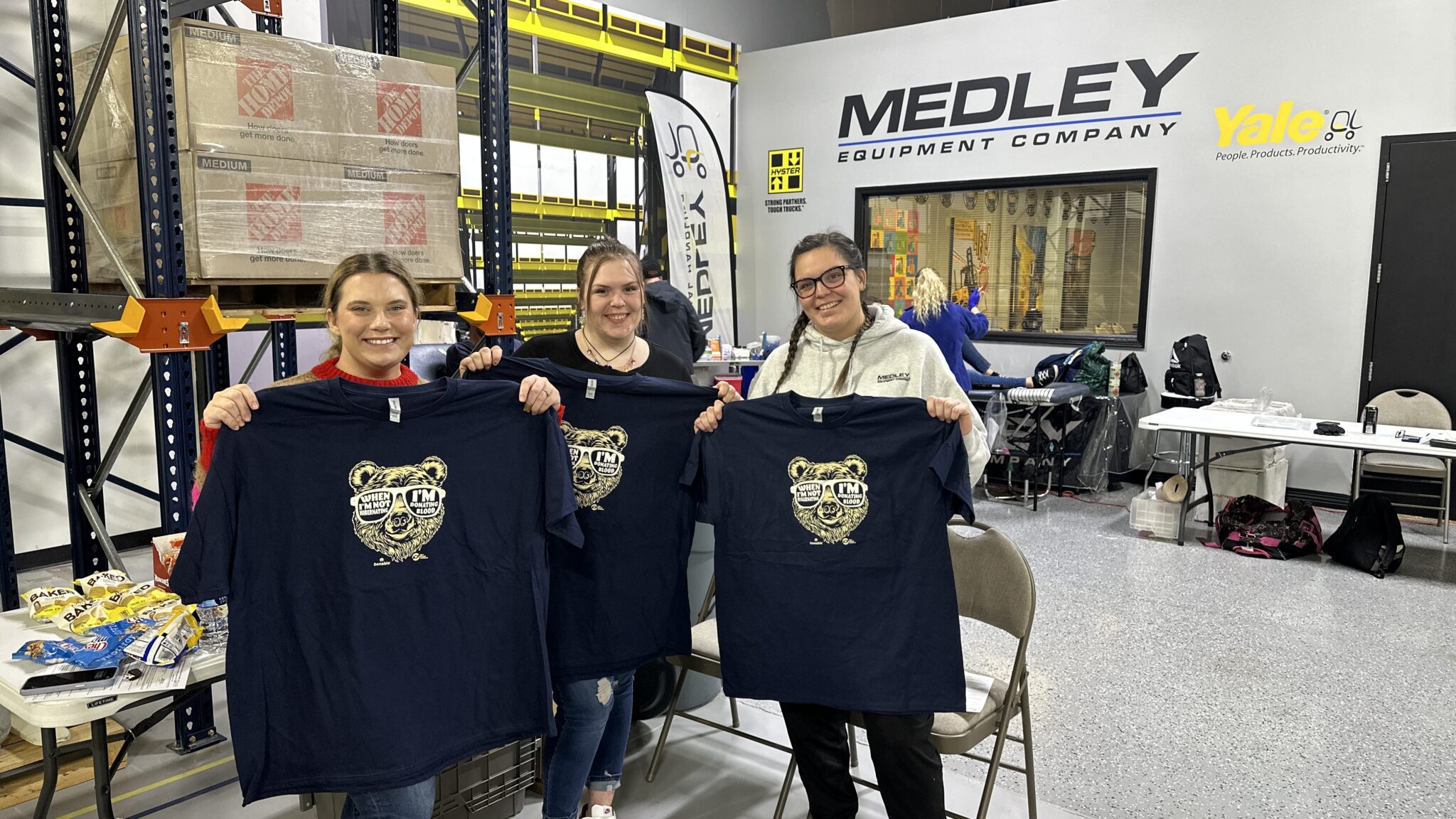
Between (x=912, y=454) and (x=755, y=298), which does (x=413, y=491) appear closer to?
(x=912, y=454)

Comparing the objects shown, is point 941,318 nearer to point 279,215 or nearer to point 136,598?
point 279,215

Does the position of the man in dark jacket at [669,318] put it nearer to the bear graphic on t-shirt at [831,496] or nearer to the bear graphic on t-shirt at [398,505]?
the bear graphic on t-shirt at [831,496]

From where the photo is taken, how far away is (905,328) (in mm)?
2260

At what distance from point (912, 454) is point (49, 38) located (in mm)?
2590

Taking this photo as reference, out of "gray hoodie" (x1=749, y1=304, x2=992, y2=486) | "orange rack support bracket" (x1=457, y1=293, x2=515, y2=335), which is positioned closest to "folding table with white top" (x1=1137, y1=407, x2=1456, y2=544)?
"gray hoodie" (x1=749, y1=304, x2=992, y2=486)

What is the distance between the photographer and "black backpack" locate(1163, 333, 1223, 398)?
6.53m

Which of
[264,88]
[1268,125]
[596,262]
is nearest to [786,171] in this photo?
[1268,125]

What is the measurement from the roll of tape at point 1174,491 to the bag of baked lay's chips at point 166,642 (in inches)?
204

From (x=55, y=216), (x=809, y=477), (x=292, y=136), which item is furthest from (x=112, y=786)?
(x=809, y=477)

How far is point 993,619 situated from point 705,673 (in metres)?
0.76

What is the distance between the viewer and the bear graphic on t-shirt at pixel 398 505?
1.82 metres

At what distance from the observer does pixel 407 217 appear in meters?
2.82

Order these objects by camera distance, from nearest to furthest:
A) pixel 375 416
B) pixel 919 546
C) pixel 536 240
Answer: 1. pixel 375 416
2. pixel 919 546
3. pixel 536 240

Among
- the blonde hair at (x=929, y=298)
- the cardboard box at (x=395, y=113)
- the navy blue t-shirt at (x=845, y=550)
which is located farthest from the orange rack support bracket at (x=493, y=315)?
the blonde hair at (x=929, y=298)
